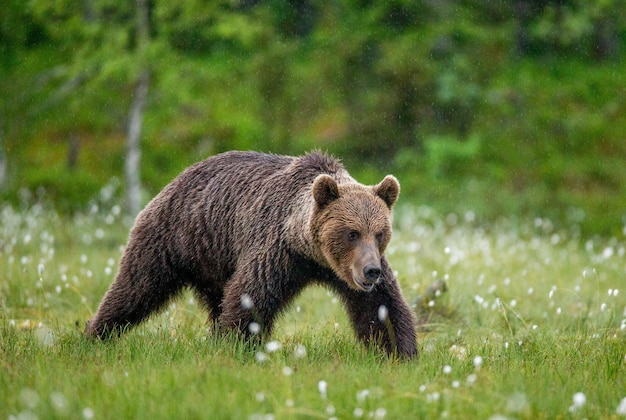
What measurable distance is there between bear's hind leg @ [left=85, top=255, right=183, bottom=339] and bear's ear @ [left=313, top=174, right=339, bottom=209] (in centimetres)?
159

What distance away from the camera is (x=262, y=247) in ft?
19.5

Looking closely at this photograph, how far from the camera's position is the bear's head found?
18.1 feet

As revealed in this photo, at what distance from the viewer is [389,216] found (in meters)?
5.86

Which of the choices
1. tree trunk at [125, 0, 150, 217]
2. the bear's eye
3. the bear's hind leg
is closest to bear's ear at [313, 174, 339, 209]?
the bear's eye

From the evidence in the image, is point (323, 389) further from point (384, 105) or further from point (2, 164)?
point (2, 164)

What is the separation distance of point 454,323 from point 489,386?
2.88 m

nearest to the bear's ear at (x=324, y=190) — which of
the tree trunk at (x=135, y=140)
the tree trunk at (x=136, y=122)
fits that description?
the tree trunk at (x=136, y=122)

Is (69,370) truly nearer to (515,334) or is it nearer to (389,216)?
(389,216)

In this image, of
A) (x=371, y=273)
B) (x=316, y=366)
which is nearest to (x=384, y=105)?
(x=371, y=273)

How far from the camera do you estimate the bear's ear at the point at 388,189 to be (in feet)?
19.3

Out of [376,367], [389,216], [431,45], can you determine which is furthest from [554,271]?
[431,45]

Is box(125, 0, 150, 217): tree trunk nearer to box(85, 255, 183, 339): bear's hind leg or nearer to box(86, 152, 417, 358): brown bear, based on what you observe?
box(86, 152, 417, 358): brown bear

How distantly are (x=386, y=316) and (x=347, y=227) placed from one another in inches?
28.5

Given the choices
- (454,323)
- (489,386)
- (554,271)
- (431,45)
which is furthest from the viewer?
(431,45)
